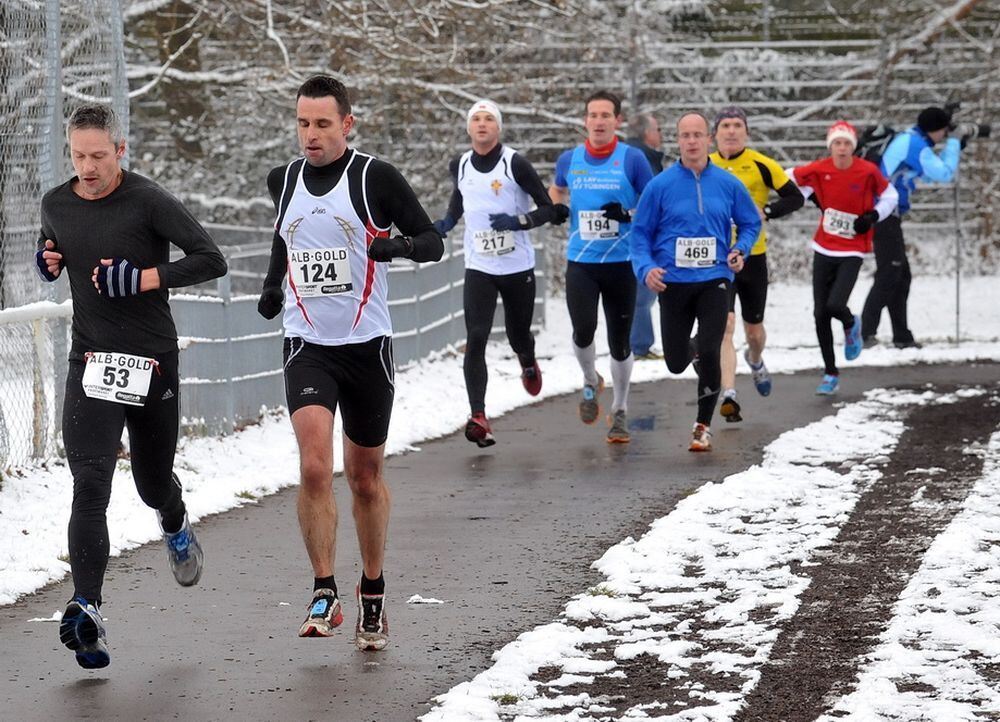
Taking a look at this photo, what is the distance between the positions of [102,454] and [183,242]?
796 mm

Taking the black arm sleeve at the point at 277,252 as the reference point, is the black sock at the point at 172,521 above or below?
below

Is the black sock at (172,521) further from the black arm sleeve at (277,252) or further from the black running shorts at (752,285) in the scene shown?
the black running shorts at (752,285)

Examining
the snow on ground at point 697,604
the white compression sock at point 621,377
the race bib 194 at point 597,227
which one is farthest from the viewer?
the white compression sock at point 621,377

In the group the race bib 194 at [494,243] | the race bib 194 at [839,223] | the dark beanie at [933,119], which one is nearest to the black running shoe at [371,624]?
the race bib 194 at [494,243]

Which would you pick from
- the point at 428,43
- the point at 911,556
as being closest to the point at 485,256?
the point at 911,556

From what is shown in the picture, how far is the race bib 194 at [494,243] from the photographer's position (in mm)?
11422

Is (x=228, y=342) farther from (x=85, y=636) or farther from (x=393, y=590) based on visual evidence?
(x=85, y=636)

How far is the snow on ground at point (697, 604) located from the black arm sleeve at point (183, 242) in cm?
166

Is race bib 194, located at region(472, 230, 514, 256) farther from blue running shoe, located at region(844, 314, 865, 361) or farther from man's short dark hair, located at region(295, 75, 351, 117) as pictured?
man's short dark hair, located at region(295, 75, 351, 117)

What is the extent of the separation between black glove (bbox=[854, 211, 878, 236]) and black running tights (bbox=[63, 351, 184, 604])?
25.4ft

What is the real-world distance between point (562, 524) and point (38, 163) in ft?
11.4

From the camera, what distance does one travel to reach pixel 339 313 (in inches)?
260

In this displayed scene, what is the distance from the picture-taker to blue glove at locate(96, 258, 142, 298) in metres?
6.31

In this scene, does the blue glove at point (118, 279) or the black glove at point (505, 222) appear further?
the black glove at point (505, 222)
